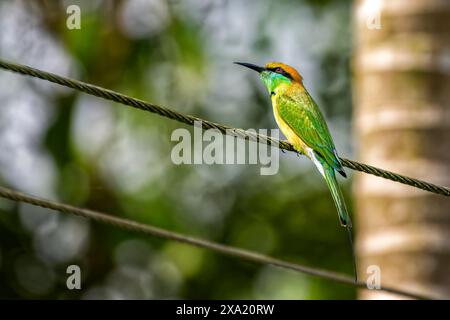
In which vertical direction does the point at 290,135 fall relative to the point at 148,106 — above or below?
above

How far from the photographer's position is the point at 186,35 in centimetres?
760

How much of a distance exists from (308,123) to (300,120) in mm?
67

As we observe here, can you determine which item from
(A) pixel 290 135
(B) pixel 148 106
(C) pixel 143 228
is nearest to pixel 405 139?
(A) pixel 290 135

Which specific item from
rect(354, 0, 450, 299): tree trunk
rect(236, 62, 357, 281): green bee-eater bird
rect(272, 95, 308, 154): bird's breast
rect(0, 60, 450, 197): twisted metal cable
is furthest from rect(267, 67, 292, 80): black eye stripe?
rect(0, 60, 450, 197): twisted metal cable

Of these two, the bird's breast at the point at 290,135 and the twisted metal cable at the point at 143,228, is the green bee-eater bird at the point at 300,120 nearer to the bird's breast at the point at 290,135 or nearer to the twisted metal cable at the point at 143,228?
the bird's breast at the point at 290,135

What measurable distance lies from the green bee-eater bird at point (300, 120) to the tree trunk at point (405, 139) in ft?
0.95

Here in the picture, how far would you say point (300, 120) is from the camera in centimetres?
523

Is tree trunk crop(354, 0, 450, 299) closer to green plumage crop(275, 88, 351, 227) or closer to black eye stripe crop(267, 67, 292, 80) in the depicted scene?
green plumage crop(275, 88, 351, 227)

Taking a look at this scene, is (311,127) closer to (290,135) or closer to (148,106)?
(290,135)

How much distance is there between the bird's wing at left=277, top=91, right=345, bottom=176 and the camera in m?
4.92

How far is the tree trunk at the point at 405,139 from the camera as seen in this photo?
4.91 metres

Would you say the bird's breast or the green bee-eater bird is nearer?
the green bee-eater bird

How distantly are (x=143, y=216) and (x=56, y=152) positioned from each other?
1005 millimetres
